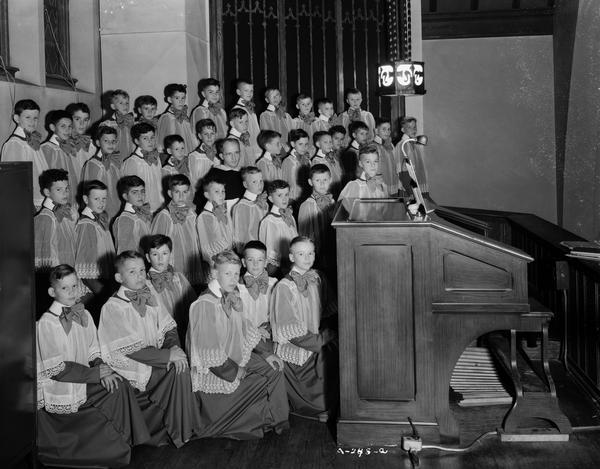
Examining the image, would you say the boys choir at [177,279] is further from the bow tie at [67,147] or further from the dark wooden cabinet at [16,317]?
the dark wooden cabinet at [16,317]

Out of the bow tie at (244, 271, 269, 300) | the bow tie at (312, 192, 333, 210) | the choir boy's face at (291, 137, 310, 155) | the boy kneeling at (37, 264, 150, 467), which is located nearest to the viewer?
the boy kneeling at (37, 264, 150, 467)

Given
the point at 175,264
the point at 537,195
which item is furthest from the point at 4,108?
the point at 537,195

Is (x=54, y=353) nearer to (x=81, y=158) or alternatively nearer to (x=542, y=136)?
(x=81, y=158)

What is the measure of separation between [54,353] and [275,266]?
8.56 feet

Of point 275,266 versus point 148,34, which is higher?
point 148,34

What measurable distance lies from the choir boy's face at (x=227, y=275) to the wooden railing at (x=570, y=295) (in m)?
2.32

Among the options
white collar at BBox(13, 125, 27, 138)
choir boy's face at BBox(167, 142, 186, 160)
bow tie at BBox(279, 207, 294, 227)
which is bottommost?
bow tie at BBox(279, 207, 294, 227)

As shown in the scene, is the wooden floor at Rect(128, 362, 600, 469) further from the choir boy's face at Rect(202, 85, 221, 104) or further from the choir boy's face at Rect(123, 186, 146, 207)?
the choir boy's face at Rect(202, 85, 221, 104)

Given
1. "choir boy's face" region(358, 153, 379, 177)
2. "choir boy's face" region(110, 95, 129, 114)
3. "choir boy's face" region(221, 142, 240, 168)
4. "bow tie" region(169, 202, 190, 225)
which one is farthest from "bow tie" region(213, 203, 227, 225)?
"choir boy's face" region(110, 95, 129, 114)

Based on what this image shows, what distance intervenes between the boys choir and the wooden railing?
1554 millimetres

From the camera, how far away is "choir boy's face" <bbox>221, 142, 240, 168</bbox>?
787cm

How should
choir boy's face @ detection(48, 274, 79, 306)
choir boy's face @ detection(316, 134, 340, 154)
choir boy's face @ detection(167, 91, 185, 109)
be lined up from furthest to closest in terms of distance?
choir boy's face @ detection(167, 91, 185, 109)
choir boy's face @ detection(316, 134, 340, 154)
choir boy's face @ detection(48, 274, 79, 306)

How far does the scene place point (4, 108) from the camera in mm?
7492

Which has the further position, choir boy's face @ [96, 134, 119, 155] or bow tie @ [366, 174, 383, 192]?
choir boy's face @ [96, 134, 119, 155]
